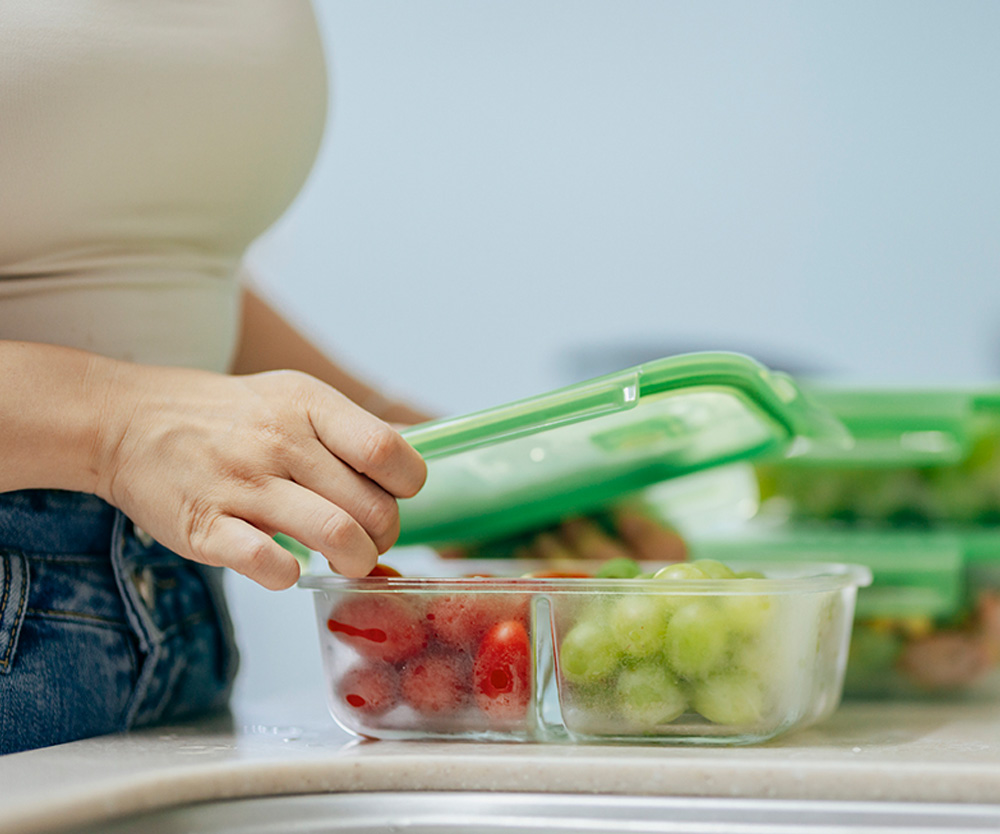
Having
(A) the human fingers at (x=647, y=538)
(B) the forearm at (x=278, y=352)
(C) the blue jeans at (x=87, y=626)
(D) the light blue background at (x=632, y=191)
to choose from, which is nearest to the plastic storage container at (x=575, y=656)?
(C) the blue jeans at (x=87, y=626)

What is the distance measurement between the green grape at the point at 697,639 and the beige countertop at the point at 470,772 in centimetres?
4

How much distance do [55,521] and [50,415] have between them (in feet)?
0.26

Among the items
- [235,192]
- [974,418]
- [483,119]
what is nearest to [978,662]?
[974,418]

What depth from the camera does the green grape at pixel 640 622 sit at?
48cm

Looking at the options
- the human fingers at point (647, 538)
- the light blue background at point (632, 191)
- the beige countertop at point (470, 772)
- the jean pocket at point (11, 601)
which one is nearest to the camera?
the beige countertop at point (470, 772)

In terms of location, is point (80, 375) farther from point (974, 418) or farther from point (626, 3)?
point (626, 3)

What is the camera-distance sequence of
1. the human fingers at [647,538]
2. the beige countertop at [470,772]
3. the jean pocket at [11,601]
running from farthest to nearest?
1. the human fingers at [647,538]
2. the jean pocket at [11,601]
3. the beige countertop at [470,772]

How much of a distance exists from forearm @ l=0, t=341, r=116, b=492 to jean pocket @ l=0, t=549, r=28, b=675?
0.14ft

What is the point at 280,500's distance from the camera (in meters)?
0.47

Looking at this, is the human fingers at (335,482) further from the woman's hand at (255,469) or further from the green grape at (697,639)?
the green grape at (697,639)

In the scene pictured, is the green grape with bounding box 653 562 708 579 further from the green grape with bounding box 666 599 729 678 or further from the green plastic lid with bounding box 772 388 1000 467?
the green plastic lid with bounding box 772 388 1000 467

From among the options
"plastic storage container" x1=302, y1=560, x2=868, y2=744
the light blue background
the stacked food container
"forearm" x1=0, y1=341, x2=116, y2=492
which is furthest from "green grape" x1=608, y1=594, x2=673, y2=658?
the light blue background

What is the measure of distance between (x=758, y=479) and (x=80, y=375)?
0.65 m

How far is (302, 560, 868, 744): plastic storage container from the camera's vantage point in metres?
0.48
